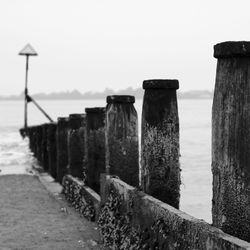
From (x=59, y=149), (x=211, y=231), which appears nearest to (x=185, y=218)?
(x=211, y=231)

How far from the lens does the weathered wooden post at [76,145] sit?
335 inches

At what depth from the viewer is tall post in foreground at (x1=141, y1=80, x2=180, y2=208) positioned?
4621mm

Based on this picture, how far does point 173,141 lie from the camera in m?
4.68

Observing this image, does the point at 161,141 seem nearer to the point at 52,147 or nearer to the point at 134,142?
the point at 134,142

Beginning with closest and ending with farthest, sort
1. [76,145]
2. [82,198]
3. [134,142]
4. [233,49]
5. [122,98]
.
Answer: [233,49]
[122,98]
[134,142]
[82,198]
[76,145]

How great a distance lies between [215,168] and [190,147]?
33629 mm

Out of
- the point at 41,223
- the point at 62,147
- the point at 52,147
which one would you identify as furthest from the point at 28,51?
the point at 41,223

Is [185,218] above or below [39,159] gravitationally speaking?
above

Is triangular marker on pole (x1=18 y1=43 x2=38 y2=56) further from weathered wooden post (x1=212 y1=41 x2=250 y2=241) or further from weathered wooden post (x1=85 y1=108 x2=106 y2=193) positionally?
weathered wooden post (x1=212 y1=41 x2=250 y2=241)

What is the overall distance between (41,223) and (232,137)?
397 centimetres

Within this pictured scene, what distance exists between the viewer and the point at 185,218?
3828 mm

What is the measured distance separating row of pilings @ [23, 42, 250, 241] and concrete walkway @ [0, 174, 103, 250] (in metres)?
0.69

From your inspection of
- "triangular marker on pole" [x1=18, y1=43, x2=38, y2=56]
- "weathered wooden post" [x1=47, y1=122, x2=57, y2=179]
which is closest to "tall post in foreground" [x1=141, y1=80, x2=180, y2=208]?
"weathered wooden post" [x1=47, y1=122, x2=57, y2=179]

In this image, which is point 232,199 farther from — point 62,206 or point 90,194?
point 62,206
